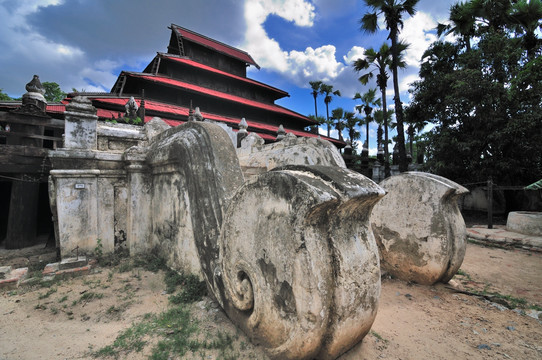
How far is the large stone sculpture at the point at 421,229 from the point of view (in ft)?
10.8

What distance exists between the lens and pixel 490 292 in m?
3.33

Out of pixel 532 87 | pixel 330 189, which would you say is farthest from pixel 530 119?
pixel 330 189

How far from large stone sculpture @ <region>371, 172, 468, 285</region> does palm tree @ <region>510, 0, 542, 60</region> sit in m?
10.9

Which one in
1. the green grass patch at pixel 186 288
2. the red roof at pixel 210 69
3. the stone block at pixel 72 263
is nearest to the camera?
the green grass patch at pixel 186 288

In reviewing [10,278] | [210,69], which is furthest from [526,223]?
[210,69]

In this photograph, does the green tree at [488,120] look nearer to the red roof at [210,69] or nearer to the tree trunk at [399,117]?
the tree trunk at [399,117]

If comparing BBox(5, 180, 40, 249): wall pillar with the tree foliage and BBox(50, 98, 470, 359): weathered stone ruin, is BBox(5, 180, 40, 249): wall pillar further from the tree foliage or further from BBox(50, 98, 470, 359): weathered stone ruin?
the tree foliage

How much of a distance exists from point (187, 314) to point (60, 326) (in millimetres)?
1078

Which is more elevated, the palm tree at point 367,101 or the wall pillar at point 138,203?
the palm tree at point 367,101

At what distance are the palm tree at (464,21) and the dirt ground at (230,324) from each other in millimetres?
12040

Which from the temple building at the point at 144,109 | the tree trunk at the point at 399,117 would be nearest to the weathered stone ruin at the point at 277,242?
the temple building at the point at 144,109

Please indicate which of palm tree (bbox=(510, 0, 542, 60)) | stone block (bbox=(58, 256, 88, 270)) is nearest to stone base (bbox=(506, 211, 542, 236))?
palm tree (bbox=(510, 0, 542, 60))

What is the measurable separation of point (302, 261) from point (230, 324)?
111 cm

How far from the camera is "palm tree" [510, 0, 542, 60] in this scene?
987cm
